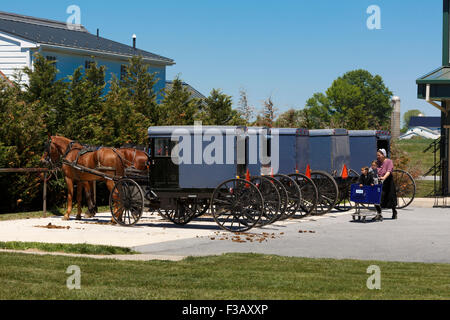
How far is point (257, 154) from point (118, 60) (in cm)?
3066

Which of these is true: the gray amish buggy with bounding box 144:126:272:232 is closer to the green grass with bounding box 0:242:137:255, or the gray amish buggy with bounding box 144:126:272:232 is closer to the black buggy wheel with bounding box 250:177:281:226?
the black buggy wheel with bounding box 250:177:281:226

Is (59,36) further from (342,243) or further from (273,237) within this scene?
(342,243)

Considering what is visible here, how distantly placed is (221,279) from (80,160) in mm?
10946

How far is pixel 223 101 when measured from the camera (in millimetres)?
37781

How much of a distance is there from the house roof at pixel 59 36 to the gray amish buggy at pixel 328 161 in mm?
21290

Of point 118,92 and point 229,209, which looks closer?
point 229,209

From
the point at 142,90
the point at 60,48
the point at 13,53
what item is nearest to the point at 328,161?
the point at 142,90

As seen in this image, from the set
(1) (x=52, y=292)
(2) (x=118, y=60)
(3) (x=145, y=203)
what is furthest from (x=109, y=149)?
(2) (x=118, y=60)

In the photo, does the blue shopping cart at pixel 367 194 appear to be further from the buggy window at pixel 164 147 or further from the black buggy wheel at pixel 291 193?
the buggy window at pixel 164 147

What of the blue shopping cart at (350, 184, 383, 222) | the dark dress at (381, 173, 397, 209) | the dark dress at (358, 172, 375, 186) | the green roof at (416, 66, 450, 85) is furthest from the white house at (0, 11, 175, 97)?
the blue shopping cart at (350, 184, 383, 222)

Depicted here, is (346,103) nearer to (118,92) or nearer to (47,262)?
(118,92)

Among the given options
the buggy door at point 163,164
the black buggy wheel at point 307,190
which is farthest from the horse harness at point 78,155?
the black buggy wheel at point 307,190

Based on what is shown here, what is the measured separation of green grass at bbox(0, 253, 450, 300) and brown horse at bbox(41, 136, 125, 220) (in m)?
7.63

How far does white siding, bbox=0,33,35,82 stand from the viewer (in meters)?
39.9
